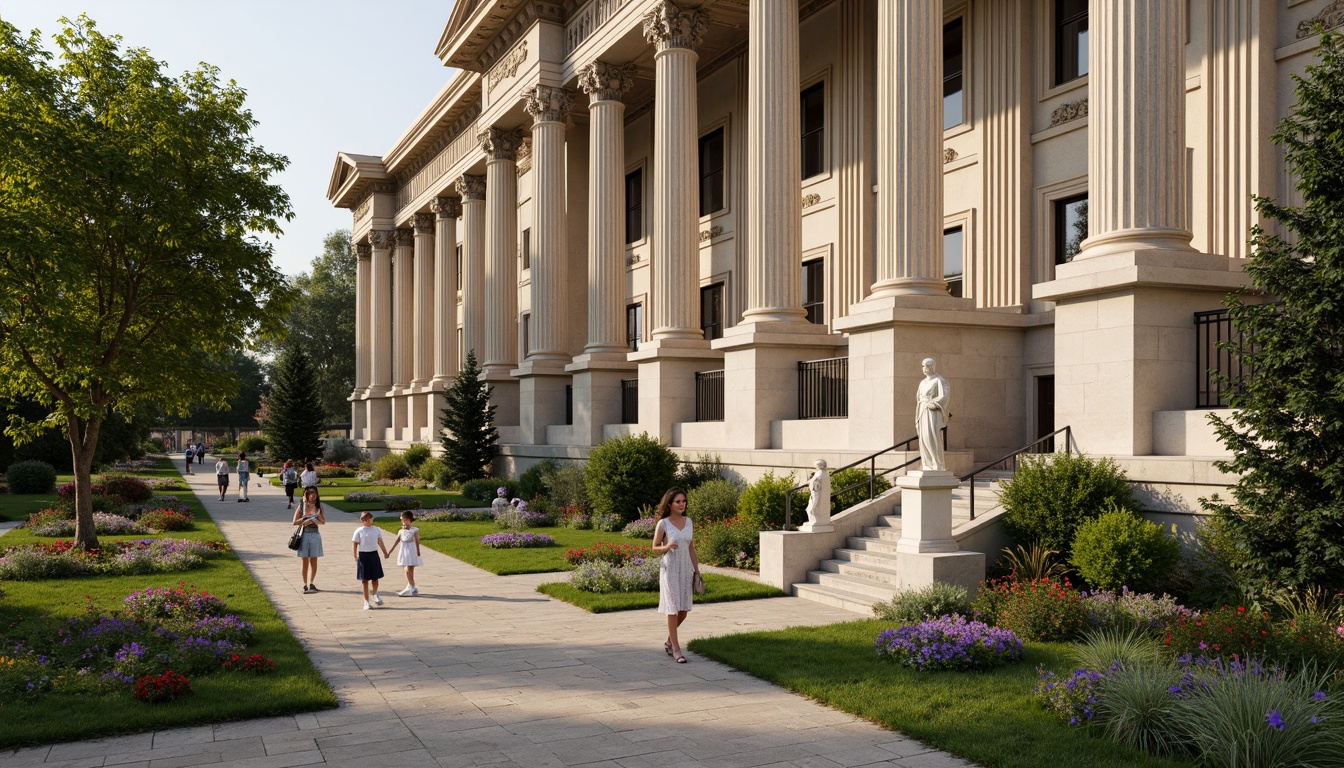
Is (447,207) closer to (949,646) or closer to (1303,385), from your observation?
(949,646)

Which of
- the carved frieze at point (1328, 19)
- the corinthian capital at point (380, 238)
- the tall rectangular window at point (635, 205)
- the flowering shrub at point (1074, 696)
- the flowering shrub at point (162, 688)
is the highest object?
the corinthian capital at point (380, 238)

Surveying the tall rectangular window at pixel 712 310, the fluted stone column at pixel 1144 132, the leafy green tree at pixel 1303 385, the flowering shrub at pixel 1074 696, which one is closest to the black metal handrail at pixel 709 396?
the tall rectangular window at pixel 712 310

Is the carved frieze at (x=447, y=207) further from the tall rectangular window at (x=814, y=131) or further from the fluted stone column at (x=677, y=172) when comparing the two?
the tall rectangular window at (x=814, y=131)

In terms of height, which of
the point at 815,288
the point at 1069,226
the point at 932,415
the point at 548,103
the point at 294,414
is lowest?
the point at 294,414

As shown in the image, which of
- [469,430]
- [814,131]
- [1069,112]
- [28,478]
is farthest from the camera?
[469,430]

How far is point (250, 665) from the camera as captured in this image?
30.9 feet

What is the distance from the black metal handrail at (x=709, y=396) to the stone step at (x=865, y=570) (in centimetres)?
997

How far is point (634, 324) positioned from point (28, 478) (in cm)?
2185

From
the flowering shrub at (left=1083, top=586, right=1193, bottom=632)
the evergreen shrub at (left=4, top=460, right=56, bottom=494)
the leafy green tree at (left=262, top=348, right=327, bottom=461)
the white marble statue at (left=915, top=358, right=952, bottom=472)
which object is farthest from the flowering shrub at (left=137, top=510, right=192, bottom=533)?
the leafy green tree at (left=262, top=348, right=327, bottom=461)

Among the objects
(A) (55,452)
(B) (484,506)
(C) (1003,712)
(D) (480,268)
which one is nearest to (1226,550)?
(C) (1003,712)

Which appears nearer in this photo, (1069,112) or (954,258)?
(1069,112)

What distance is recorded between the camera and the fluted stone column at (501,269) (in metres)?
36.2

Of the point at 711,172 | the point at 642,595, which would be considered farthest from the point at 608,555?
the point at 711,172

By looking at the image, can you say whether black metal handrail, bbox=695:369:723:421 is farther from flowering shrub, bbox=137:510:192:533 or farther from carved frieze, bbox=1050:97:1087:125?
flowering shrub, bbox=137:510:192:533
